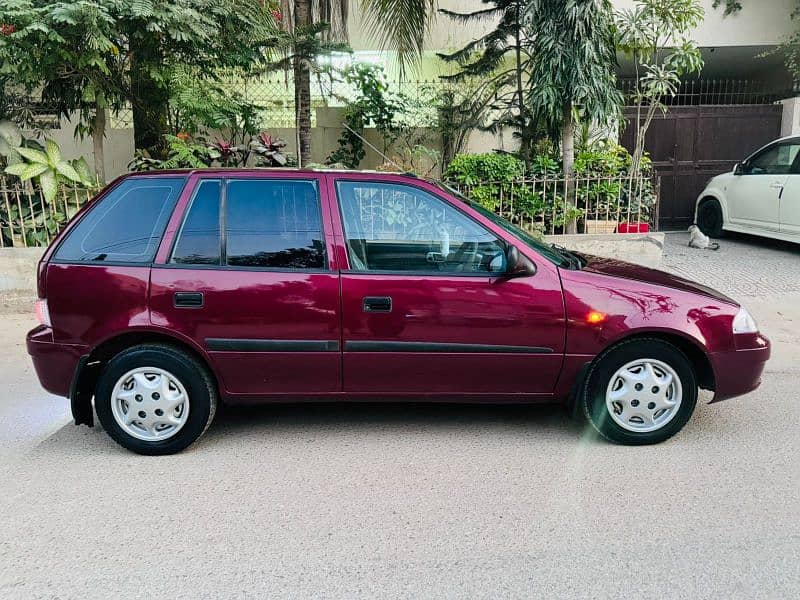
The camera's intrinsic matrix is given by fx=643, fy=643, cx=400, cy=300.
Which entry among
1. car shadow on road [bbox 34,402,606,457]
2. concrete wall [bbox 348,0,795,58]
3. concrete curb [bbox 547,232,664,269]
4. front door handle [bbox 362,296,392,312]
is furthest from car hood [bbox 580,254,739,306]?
concrete wall [bbox 348,0,795,58]

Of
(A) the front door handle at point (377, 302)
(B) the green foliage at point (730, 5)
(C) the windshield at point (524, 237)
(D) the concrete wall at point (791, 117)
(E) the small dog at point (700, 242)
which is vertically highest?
(B) the green foliage at point (730, 5)

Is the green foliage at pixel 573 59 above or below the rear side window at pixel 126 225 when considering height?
above

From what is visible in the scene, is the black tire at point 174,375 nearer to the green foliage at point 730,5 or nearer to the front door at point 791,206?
the front door at point 791,206

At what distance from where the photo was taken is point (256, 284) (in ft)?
12.5

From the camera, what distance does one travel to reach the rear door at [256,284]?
12.5ft

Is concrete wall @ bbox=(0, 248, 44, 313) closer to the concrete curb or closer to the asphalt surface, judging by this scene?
the asphalt surface

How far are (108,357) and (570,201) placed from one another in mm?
6474

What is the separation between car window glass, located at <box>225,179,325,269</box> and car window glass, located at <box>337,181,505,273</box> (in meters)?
0.20

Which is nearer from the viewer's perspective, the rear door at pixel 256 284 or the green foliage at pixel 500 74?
the rear door at pixel 256 284

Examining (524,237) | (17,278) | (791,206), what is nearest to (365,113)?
(17,278)

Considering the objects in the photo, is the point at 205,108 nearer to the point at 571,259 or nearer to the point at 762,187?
the point at 571,259

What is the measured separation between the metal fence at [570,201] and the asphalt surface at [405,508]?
437 cm

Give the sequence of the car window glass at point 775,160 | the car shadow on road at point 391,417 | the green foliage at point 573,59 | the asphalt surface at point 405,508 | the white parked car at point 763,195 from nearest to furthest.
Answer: the asphalt surface at point 405,508 → the car shadow on road at point 391,417 → the green foliage at point 573,59 → the white parked car at point 763,195 → the car window glass at point 775,160

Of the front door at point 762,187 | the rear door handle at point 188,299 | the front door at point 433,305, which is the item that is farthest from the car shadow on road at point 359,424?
the front door at point 762,187
